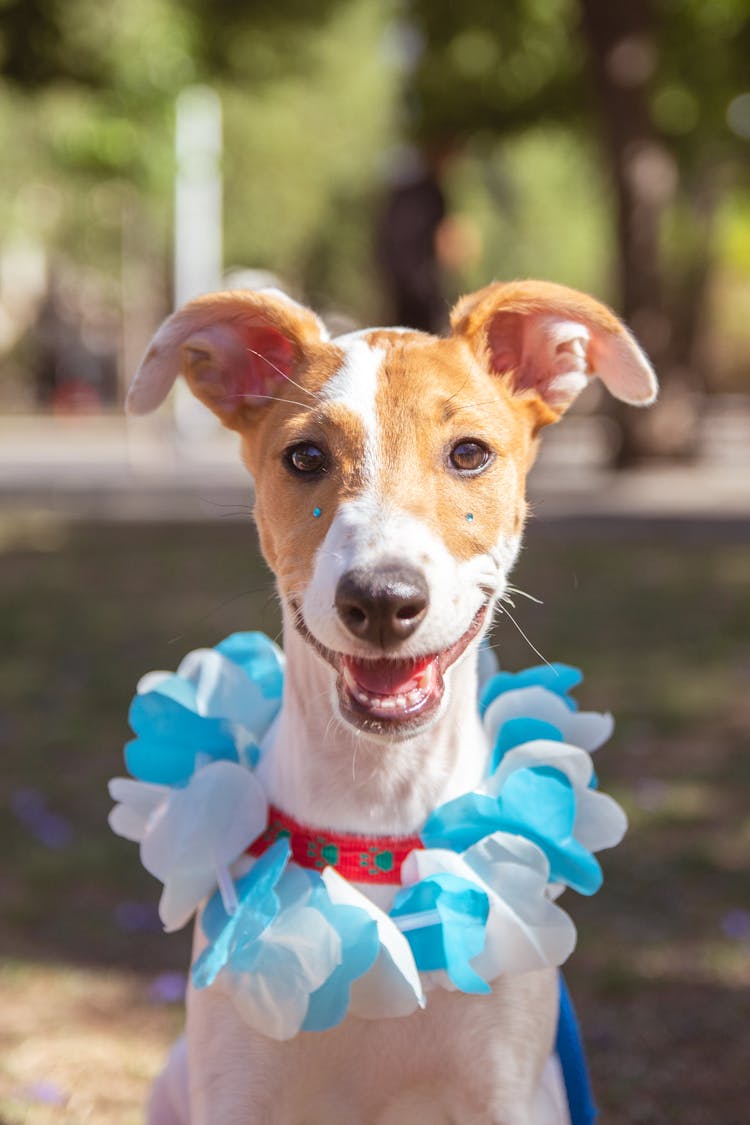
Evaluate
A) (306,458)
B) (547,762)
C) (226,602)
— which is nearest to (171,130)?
(226,602)

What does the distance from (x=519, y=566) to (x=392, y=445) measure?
7.59 metres

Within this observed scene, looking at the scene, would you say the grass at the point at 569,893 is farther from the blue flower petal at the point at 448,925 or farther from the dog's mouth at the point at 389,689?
the blue flower petal at the point at 448,925

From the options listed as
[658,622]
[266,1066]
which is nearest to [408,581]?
[266,1066]

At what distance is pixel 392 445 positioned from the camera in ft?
8.93

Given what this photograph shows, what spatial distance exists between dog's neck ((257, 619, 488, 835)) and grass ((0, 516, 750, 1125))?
0.31 m

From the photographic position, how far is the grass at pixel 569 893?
3.86 m

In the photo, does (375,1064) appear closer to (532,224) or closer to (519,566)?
(519,566)

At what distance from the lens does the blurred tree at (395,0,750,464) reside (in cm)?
1412

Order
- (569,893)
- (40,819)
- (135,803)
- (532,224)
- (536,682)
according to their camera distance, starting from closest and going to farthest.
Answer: (135,803) → (536,682) → (569,893) → (40,819) → (532,224)

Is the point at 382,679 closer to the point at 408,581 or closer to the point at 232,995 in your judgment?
the point at 408,581

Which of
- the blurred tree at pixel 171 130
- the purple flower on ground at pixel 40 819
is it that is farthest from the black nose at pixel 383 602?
the blurred tree at pixel 171 130

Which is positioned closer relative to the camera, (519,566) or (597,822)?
(597,822)

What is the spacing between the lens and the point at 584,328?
3084 millimetres

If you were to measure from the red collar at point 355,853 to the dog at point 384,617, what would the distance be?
2 centimetres
